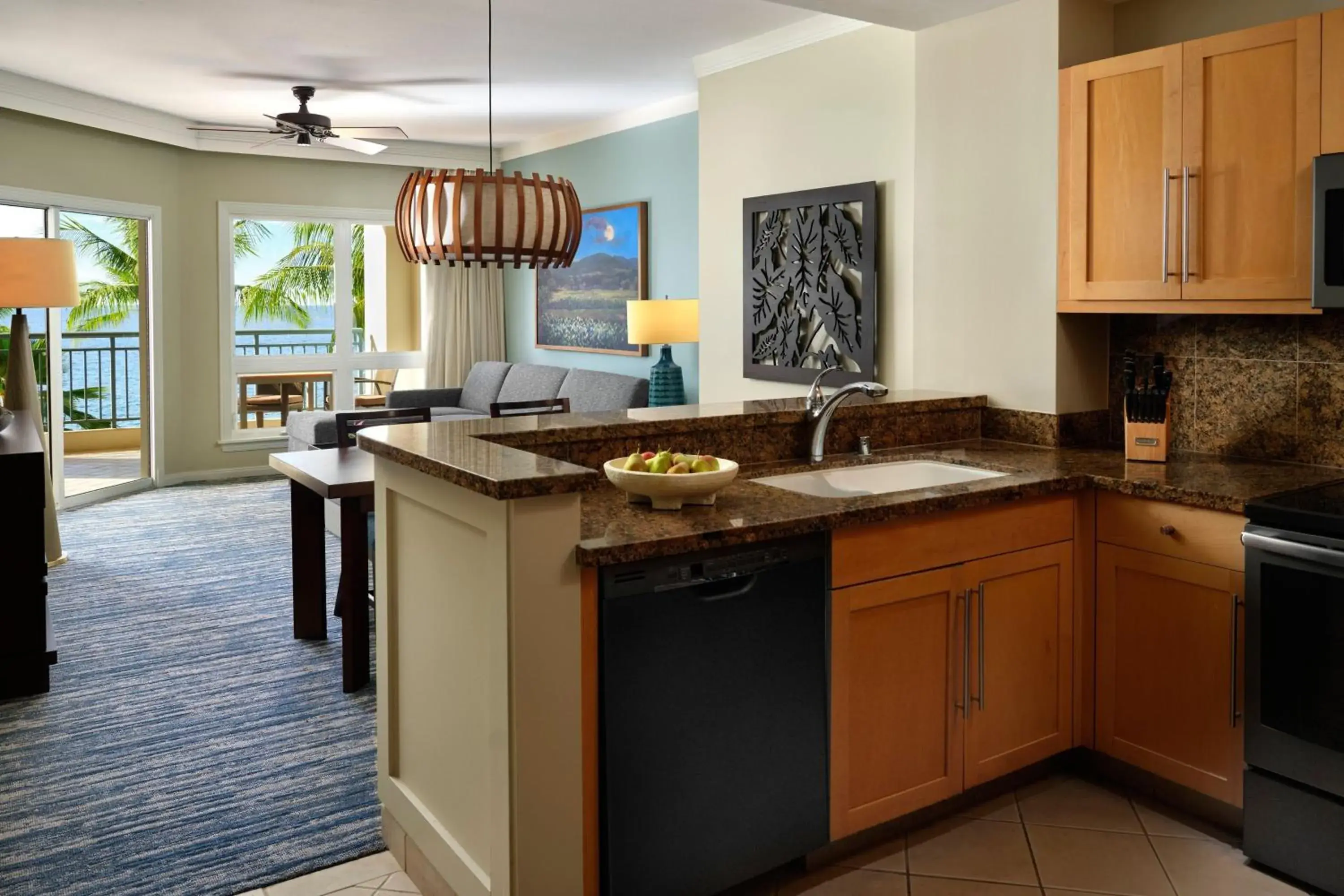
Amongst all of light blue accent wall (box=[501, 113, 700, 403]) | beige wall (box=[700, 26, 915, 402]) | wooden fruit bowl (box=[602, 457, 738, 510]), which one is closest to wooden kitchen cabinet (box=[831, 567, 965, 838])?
wooden fruit bowl (box=[602, 457, 738, 510])

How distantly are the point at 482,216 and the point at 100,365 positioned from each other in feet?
15.4

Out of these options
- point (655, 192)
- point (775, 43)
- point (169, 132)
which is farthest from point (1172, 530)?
point (169, 132)

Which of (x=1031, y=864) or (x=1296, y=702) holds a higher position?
(x=1296, y=702)

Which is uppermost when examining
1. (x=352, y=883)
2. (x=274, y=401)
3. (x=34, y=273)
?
(x=34, y=273)

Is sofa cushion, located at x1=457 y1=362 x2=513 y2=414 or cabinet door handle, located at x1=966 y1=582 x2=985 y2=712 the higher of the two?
sofa cushion, located at x1=457 y1=362 x2=513 y2=414

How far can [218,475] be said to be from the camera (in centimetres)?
797

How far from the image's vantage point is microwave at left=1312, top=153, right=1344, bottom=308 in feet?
8.05

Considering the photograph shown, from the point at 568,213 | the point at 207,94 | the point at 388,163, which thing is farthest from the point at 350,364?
the point at 568,213

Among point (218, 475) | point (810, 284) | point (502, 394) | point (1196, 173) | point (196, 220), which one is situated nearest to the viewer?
point (1196, 173)

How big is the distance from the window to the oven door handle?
7165 mm

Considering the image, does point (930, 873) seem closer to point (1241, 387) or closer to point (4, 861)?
point (1241, 387)

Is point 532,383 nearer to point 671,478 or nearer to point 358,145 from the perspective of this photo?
point 358,145

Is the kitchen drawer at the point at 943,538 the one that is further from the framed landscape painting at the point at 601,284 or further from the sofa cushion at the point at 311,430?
the sofa cushion at the point at 311,430

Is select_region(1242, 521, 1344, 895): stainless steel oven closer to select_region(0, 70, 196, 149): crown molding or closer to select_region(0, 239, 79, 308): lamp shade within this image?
select_region(0, 239, 79, 308): lamp shade
